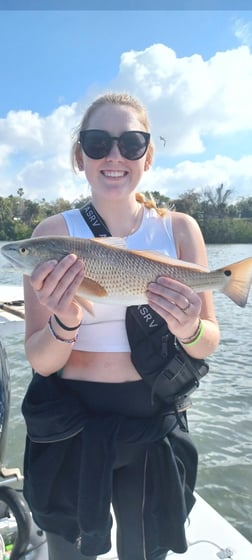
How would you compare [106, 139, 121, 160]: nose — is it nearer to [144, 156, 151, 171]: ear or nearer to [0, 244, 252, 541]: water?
[144, 156, 151, 171]: ear

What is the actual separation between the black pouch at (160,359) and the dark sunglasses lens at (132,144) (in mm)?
715

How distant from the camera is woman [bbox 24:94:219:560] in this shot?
72.3 inches

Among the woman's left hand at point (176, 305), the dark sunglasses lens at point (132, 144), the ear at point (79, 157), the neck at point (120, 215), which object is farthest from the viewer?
the ear at point (79, 157)

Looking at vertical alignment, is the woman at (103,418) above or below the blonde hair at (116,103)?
below

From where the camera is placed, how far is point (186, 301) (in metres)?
1.83

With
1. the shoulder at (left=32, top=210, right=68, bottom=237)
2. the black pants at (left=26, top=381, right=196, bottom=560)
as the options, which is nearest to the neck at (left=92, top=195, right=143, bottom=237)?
the shoulder at (left=32, top=210, right=68, bottom=237)

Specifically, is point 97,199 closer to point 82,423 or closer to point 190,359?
point 190,359

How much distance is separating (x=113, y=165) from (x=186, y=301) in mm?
730

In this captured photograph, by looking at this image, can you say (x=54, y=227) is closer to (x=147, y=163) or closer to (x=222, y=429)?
(x=147, y=163)

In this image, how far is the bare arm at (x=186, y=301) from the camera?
1829mm

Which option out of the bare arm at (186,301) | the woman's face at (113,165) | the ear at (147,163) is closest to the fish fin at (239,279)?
the bare arm at (186,301)

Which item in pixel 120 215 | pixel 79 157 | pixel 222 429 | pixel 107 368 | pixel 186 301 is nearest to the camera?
pixel 186 301

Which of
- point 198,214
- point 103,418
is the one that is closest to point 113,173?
point 103,418

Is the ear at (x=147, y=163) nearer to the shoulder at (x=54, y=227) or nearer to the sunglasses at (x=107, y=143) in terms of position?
the sunglasses at (x=107, y=143)
